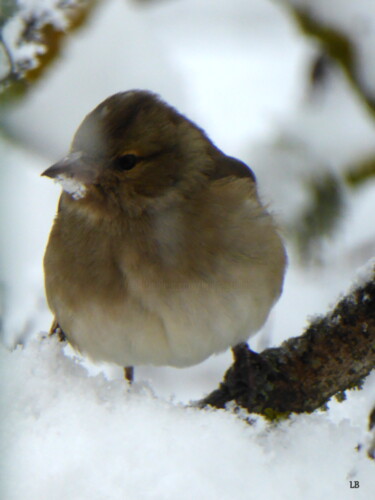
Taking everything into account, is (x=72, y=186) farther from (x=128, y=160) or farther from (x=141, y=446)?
(x=141, y=446)

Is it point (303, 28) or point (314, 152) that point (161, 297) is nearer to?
point (314, 152)

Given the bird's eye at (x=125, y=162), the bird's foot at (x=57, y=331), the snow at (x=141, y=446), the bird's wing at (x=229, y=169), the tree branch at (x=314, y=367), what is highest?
the bird's wing at (x=229, y=169)

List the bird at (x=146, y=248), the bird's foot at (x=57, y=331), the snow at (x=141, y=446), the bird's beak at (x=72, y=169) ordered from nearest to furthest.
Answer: the snow at (x=141, y=446), the bird's beak at (x=72, y=169), the bird at (x=146, y=248), the bird's foot at (x=57, y=331)

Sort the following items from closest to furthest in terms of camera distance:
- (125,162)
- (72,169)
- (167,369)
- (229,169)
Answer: (72,169), (125,162), (229,169), (167,369)

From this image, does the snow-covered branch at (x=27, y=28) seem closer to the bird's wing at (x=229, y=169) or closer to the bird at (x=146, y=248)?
the bird at (x=146, y=248)

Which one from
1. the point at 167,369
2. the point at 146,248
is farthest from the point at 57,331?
the point at 167,369

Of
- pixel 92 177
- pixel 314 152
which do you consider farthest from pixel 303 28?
pixel 92 177

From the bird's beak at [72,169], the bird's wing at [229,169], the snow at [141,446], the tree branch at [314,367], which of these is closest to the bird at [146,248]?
the bird's beak at [72,169]
